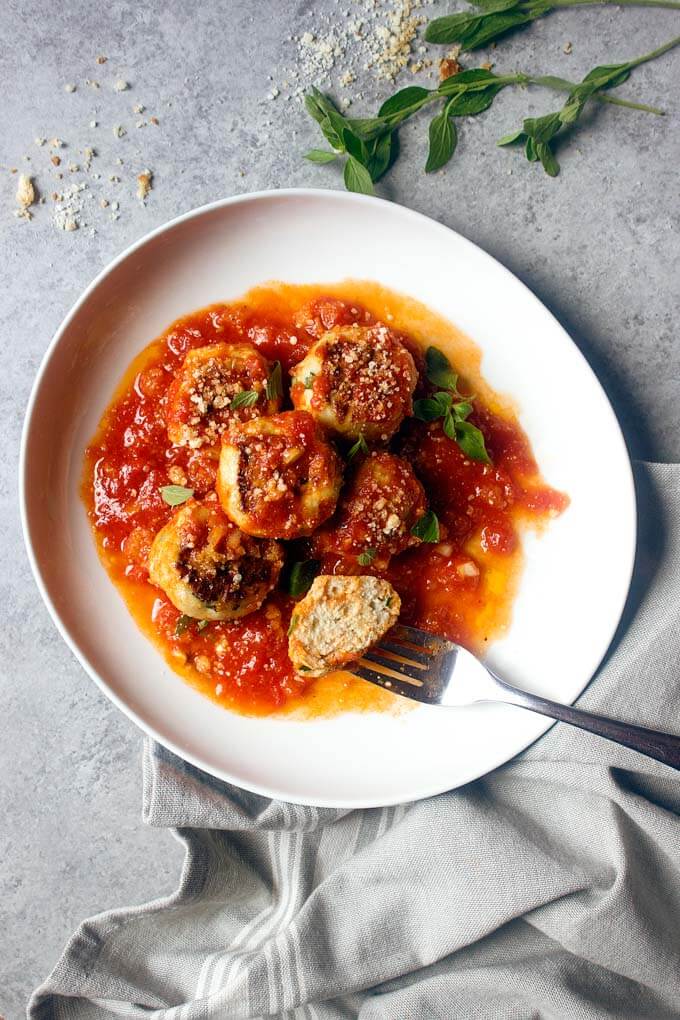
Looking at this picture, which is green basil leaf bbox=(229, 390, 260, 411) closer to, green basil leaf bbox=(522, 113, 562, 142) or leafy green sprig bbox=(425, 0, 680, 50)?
green basil leaf bbox=(522, 113, 562, 142)

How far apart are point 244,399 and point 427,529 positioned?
986 mm

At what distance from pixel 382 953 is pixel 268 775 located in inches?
37.2

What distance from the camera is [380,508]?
3.19 metres

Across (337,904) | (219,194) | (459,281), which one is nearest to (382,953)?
(337,904)

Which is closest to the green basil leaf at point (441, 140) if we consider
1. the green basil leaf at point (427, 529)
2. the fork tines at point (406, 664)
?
the green basil leaf at point (427, 529)

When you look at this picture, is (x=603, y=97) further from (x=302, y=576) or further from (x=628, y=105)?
(x=302, y=576)

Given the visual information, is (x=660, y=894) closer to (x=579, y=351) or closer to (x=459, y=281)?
(x=579, y=351)

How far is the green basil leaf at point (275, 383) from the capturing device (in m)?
3.35

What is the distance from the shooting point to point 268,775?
3.57 m

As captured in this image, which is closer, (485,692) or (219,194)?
(485,692)

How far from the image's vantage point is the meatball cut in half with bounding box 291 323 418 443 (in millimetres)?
3184

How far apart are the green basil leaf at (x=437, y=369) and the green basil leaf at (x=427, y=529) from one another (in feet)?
2.05

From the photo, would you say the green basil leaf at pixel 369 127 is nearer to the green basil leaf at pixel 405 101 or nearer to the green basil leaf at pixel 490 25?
the green basil leaf at pixel 405 101

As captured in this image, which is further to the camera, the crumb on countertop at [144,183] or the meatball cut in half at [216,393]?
the crumb on countertop at [144,183]
